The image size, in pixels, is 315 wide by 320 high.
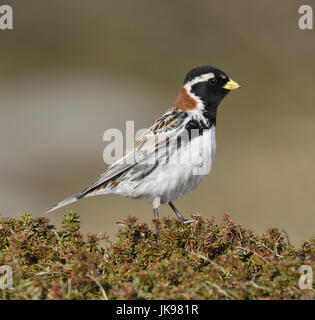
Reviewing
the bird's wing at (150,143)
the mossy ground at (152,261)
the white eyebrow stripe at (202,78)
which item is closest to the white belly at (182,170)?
the bird's wing at (150,143)

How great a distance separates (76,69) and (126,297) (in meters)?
11.3

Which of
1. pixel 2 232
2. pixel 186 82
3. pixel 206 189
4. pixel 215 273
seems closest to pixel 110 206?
pixel 206 189

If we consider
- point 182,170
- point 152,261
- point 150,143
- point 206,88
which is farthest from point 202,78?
point 152,261

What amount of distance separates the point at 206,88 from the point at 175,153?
0.92 m

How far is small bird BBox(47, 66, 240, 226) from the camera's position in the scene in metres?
4.65

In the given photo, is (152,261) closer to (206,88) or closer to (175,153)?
(175,153)

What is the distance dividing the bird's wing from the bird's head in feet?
0.55

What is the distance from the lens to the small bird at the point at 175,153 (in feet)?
15.3

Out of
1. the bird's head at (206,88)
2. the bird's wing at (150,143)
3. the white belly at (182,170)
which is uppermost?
the bird's head at (206,88)

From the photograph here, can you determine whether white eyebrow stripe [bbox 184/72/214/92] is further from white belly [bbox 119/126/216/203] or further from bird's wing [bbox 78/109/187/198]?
white belly [bbox 119/126/216/203]

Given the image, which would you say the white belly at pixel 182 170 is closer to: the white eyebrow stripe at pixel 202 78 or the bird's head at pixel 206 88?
the bird's head at pixel 206 88

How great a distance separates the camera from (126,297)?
7.32 ft

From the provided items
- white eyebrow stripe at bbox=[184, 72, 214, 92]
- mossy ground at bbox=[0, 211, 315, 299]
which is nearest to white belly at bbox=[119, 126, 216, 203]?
white eyebrow stripe at bbox=[184, 72, 214, 92]

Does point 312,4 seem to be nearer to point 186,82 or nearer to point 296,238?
point 296,238
